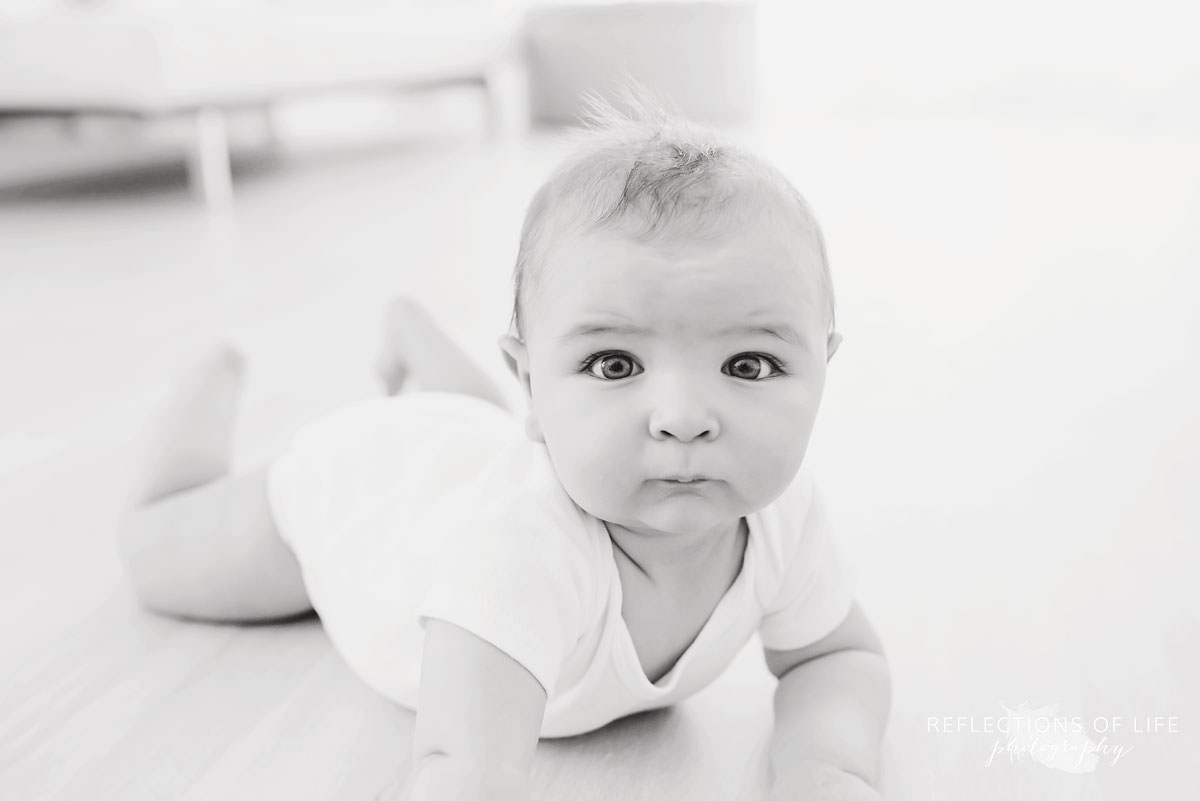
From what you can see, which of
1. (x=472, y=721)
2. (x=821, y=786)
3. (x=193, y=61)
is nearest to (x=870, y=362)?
(x=821, y=786)

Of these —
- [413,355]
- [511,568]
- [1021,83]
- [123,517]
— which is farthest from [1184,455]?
[1021,83]

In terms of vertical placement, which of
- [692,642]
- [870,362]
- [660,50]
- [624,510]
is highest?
[660,50]

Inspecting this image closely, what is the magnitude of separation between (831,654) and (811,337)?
0.27m

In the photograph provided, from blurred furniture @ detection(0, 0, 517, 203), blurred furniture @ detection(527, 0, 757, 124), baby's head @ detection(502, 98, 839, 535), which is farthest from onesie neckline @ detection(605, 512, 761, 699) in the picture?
blurred furniture @ detection(527, 0, 757, 124)

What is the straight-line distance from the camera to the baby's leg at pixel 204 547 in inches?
38.8

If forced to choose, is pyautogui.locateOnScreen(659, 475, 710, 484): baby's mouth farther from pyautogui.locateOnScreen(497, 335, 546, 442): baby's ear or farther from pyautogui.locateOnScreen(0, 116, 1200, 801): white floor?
pyautogui.locateOnScreen(0, 116, 1200, 801): white floor

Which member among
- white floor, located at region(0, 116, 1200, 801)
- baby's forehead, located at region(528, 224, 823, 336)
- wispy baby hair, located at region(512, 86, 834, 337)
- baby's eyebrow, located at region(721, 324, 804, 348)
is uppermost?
wispy baby hair, located at region(512, 86, 834, 337)

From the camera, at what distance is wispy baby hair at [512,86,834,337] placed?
64cm

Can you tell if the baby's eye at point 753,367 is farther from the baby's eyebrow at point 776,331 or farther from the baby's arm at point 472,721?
the baby's arm at point 472,721

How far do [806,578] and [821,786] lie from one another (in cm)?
14

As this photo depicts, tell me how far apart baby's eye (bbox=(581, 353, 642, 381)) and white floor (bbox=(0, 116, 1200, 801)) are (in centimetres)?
29

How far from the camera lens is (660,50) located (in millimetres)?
5008

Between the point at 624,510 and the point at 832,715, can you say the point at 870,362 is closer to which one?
the point at 832,715

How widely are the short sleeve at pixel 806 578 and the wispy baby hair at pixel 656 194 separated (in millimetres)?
A: 160
